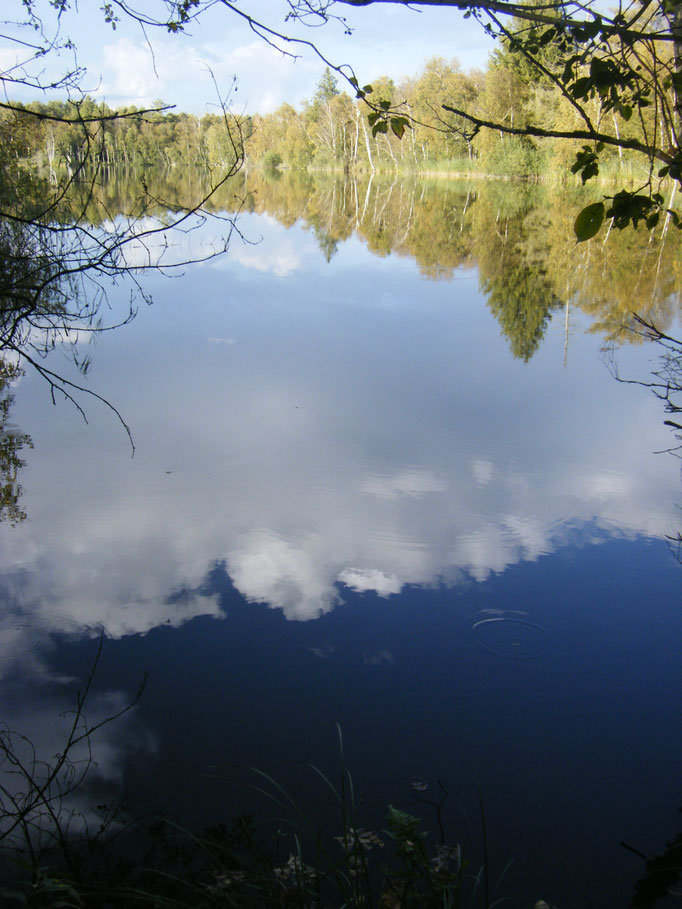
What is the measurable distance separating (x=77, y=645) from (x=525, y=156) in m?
34.4

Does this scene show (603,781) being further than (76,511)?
No

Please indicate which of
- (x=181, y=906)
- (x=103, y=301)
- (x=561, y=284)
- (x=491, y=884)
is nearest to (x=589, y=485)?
(x=491, y=884)

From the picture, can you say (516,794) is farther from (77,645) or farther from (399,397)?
(399,397)

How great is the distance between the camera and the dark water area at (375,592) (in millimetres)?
2377

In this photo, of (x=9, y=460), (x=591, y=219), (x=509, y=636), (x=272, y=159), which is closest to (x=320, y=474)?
(x=509, y=636)

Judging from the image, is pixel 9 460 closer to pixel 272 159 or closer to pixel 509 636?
pixel 509 636

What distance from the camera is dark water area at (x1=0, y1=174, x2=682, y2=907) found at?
2.38 m

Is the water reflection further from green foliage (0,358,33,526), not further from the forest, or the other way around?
the forest

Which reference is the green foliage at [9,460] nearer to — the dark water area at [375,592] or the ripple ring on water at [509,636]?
the dark water area at [375,592]

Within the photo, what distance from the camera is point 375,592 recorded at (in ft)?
11.4

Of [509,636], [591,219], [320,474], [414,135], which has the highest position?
[414,135]

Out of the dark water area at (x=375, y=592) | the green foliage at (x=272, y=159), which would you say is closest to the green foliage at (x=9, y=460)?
the dark water area at (x=375, y=592)

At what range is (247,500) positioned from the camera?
4.41m

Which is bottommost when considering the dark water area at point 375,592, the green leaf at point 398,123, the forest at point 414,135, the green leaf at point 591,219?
the dark water area at point 375,592
